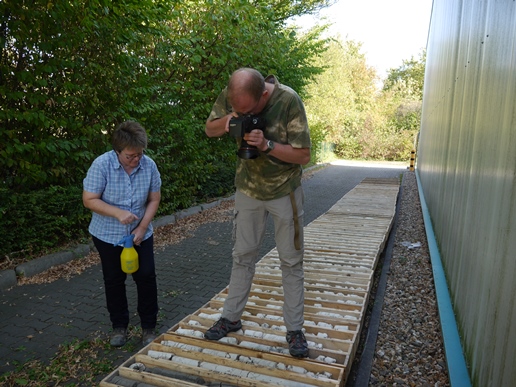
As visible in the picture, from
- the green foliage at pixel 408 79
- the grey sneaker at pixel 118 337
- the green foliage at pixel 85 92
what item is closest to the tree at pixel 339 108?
the green foliage at pixel 408 79

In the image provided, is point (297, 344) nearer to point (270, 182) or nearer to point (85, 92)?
point (270, 182)

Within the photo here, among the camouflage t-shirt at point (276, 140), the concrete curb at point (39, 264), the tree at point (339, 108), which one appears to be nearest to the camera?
the camouflage t-shirt at point (276, 140)

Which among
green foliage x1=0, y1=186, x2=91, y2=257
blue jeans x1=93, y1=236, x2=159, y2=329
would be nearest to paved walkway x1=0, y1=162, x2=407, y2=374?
blue jeans x1=93, y1=236, x2=159, y2=329

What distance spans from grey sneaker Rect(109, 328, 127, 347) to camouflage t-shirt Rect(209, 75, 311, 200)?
179 centimetres

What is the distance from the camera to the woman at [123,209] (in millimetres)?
3299

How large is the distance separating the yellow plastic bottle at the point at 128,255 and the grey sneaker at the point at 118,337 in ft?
2.39

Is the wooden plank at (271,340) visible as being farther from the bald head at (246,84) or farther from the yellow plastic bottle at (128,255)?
the bald head at (246,84)

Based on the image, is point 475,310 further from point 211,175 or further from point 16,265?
point 211,175

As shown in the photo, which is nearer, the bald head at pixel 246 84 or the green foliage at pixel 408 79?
the bald head at pixel 246 84

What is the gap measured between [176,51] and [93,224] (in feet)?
19.5

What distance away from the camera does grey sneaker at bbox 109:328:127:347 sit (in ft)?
12.0

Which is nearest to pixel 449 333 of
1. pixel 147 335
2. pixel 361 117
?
pixel 147 335

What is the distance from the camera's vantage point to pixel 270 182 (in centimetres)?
300

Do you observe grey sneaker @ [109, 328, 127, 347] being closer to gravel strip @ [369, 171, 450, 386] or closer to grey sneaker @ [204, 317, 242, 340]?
grey sneaker @ [204, 317, 242, 340]
